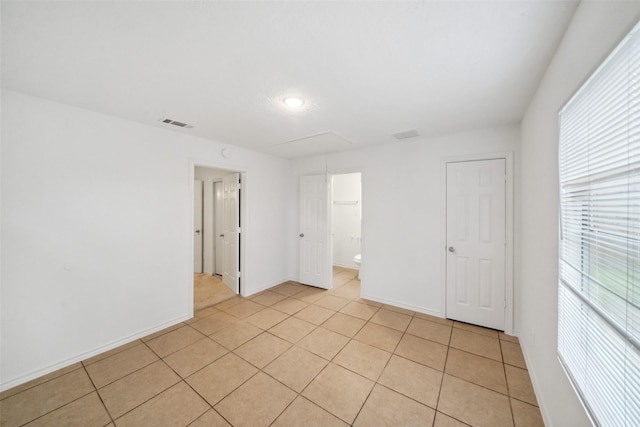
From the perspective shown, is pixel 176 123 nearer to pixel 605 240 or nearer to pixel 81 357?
pixel 81 357

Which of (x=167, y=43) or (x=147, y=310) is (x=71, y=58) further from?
(x=147, y=310)

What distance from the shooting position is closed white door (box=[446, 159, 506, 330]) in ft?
8.98

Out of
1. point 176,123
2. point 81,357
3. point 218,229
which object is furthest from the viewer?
point 218,229

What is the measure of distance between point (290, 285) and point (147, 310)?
2.21 metres

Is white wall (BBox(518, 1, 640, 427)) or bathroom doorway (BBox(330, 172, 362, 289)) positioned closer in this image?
white wall (BBox(518, 1, 640, 427))

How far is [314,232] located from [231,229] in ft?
4.80

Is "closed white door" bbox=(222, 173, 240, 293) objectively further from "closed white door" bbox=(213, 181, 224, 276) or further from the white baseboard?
the white baseboard

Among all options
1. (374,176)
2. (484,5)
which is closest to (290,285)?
(374,176)

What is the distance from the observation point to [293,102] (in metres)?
2.11

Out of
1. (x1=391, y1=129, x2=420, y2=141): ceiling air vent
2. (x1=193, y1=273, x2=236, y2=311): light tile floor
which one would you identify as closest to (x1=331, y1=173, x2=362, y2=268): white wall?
(x1=391, y1=129, x2=420, y2=141): ceiling air vent

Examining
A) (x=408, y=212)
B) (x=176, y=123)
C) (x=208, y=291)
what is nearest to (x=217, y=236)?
(x=208, y=291)

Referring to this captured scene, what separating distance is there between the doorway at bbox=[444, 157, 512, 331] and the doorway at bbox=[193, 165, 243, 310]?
10.4 feet

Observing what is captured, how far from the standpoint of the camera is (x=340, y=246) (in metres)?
5.59

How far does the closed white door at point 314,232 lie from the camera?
4.11 metres
